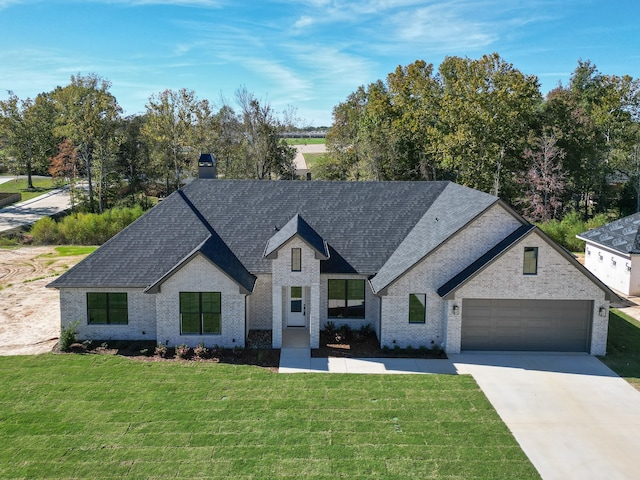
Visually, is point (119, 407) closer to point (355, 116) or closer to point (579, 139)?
point (579, 139)

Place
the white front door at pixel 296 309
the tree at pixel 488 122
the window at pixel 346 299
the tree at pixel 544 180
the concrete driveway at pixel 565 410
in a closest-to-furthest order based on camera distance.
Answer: the concrete driveway at pixel 565 410 → the window at pixel 346 299 → the white front door at pixel 296 309 → the tree at pixel 544 180 → the tree at pixel 488 122

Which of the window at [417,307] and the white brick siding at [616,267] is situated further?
the white brick siding at [616,267]

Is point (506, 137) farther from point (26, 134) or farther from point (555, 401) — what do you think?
point (26, 134)

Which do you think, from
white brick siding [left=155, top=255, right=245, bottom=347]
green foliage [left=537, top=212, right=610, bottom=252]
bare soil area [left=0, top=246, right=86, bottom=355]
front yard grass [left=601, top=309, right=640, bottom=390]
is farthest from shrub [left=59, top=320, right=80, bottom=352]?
green foliage [left=537, top=212, right=610, bottom=252]

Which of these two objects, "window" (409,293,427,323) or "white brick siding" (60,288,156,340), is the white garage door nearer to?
"window" (409,293,427,323)

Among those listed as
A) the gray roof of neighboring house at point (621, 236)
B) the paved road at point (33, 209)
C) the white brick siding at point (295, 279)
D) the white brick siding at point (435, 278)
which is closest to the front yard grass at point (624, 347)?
the gray roof of neighboring house at point (621, 236)

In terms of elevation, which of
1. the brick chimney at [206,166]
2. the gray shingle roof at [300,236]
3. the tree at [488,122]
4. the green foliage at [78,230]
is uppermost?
the tree at [488,122]

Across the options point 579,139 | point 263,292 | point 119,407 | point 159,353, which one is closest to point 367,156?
point 579,139

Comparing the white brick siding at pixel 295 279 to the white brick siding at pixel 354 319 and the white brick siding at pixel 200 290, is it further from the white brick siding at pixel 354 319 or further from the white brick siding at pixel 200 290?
the white brick siding at pixel 354 319
